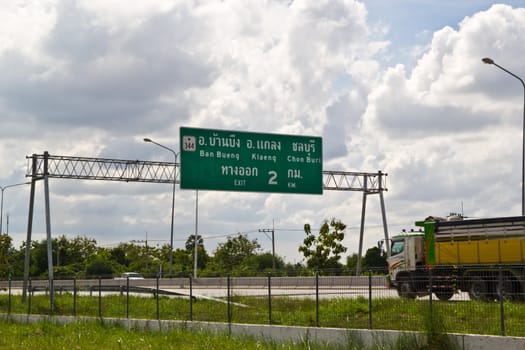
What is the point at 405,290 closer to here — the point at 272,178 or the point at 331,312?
the point at 331,312

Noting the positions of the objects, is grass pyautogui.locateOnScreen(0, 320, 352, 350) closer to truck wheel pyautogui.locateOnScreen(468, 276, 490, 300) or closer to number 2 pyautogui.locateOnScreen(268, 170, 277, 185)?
truck wheel pyautogui.locateOnScreen(468, 276, 490, 300)

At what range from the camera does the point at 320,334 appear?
22.1m

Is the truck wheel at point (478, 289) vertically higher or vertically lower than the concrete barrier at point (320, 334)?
higher

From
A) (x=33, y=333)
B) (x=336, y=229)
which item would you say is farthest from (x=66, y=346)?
(x=336, y=229)

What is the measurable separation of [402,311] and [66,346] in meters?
8.97

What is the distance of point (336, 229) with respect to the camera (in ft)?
259

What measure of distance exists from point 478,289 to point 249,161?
48.9 feet

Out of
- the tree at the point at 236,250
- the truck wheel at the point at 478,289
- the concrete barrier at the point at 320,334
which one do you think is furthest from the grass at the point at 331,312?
the tree at the point at 236,250

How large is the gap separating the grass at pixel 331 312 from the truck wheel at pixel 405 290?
0.72 ft

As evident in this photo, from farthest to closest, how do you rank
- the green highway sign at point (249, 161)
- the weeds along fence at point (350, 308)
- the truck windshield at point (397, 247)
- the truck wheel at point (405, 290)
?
the truck windshield at point (397, 247) < the green highway sign at point (249, 161) < the truck wheel at point (405, 290) < the weeds along fence at point (350, 308)

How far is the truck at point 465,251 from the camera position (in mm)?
25484

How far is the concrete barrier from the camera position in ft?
60.3

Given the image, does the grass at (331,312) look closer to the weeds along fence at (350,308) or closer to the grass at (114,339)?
the weeds along fence at (350,308)

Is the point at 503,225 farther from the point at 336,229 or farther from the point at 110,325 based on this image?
the point at 336,229
